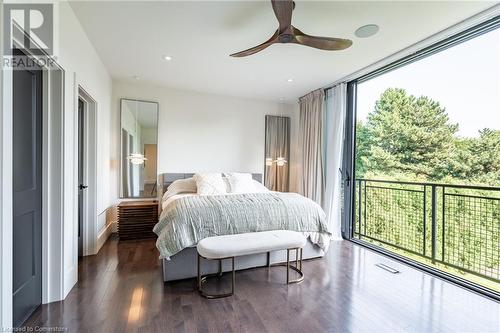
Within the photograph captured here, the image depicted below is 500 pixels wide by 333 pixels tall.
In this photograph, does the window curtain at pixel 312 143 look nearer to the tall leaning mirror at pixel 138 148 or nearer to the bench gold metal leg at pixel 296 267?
the bench gold metal leg at pixel 296 267

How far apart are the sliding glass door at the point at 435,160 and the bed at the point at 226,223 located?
125 cm

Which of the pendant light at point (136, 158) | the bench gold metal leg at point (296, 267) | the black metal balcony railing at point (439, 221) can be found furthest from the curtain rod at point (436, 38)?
the pendant light at point (136, 158)

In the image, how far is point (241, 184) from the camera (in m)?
3.76

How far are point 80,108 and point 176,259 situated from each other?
2287 millimetres

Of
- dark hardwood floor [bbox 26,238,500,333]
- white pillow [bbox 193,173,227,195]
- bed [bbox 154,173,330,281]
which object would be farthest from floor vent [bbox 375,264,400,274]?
white pillow [bbox 193,173,227,195]

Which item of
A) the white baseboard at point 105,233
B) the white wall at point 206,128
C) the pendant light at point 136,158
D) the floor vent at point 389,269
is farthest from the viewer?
the white wall at point 206,128

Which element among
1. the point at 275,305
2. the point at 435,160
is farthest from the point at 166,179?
the point at 435,160

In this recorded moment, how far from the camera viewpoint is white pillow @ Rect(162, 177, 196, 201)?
366 centimetres

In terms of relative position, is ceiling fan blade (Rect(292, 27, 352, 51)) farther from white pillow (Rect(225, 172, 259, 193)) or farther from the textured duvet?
white pillow (Rect(225, 172, 259, 193))

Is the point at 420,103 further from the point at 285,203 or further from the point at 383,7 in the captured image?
the point at 285,203

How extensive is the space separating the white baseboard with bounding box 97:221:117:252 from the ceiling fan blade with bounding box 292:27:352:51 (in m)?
3.53

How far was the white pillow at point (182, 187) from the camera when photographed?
3662 mm

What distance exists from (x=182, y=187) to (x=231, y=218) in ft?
5.41

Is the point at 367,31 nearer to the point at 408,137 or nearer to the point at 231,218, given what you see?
the point at 231,218
